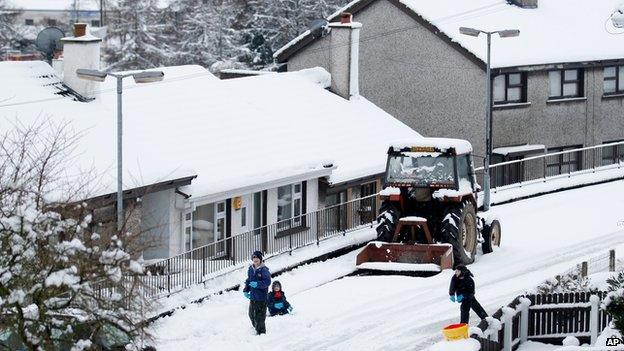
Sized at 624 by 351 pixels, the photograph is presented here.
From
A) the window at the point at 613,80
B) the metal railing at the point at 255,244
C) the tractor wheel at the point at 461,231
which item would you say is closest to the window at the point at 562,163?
the window at the point at 613,80

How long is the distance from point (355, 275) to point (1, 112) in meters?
8.63

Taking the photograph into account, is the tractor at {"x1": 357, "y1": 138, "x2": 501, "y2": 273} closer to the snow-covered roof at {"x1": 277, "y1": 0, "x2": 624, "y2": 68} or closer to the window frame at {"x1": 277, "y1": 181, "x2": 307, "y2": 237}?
the window frame at {"x1": 277, "y1": 181, "x2": 307, "y2": 237}

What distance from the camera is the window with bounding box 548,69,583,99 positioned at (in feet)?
159

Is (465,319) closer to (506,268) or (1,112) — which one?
(506,268)

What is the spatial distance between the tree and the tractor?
5008 centimetres

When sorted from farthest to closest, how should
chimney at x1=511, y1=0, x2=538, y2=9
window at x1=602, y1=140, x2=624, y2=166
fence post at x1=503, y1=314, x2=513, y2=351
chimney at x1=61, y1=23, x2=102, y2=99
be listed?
chimney at x1=511, y1=0, x2=538, y2=9 → window at x1=602, y1=140, x2=624, y2=166 → chimney at x1=61, y1=23, x2=102, y2=99 → fence post at x1=503, y1=314, x2=513, y2=351

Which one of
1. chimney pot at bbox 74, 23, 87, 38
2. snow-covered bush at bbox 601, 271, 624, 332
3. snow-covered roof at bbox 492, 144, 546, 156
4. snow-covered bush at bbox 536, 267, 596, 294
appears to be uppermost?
chimney pot at bbox 74, 23, 87, 38

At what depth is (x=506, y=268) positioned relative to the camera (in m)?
31.3

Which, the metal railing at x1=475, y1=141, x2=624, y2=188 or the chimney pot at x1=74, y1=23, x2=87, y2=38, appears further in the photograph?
the metal railing at x1=475, y1=141, x2=624, y2=188

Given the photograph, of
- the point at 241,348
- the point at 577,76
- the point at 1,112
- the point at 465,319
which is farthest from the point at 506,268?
the point at 577,76

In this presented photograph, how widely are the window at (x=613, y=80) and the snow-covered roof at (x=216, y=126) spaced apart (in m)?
10.4

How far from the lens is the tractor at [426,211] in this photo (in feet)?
99.8

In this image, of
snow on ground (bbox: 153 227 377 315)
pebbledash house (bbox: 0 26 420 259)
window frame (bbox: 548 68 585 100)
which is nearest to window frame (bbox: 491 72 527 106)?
window frame (bbox: 548 68 585 100)

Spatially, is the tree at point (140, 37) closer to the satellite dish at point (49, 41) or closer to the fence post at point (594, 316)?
the satellite dish at point (49, 41)
